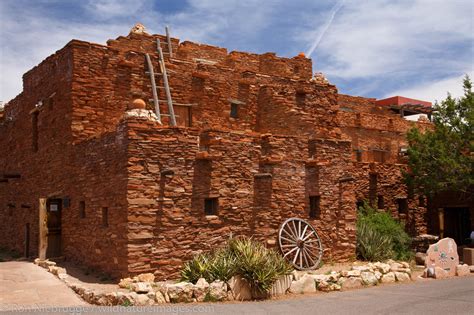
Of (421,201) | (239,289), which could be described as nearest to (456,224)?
(421,201)

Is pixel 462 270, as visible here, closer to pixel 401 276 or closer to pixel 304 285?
pixel 401 276

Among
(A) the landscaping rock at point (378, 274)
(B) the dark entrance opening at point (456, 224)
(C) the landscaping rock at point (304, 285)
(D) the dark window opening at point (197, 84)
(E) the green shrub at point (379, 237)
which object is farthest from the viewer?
(B) the dark entrance opening at point (456, 224)

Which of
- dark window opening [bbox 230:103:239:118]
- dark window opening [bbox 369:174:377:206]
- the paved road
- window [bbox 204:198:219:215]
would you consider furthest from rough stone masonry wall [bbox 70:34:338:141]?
the paved road

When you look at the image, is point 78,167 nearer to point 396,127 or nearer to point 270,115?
point 270,115

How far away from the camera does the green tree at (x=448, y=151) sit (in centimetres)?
2038

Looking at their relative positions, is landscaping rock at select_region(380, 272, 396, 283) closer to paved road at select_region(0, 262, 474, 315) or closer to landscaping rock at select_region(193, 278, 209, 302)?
paved road at select_region(0, 262, 474, 315)

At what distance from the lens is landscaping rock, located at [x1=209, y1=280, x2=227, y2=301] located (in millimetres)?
11523

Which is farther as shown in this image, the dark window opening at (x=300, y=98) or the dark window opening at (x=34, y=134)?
the dark window opening at (x=300, y=98)

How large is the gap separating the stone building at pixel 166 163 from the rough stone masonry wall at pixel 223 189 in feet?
0.11

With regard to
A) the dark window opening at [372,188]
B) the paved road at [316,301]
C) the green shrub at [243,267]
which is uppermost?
the dark window opening at [372,188]

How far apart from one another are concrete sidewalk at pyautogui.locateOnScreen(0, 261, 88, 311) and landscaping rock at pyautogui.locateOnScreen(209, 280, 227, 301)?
2.74 m

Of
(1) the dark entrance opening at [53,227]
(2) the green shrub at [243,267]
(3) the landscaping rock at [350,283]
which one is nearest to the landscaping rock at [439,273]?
(3) the landscaping rock at [350,283]

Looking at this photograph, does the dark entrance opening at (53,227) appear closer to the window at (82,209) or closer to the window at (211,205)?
the window at (82,209)

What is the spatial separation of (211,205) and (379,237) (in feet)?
23.6
